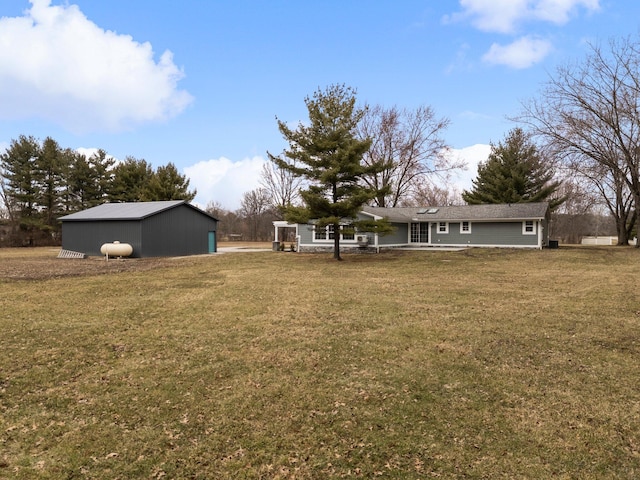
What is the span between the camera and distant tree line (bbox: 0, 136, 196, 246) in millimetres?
36875

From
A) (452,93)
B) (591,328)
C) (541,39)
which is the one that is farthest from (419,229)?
(591,328)

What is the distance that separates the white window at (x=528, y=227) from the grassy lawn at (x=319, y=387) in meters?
15.5

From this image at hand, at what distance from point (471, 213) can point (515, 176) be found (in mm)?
9572

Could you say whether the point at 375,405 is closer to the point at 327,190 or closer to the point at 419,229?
the point at 327,190

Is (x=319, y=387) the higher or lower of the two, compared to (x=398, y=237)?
lower

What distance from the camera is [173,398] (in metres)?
4.18

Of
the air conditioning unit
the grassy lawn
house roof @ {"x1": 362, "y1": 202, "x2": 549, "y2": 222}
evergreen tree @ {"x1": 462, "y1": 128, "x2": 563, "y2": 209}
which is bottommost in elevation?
the grassy lawn

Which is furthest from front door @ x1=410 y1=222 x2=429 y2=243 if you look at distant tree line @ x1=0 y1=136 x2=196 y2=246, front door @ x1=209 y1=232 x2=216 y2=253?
distant tree line @ x1=0 y1=136 x2=196 y2=246

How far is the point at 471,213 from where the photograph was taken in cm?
2602

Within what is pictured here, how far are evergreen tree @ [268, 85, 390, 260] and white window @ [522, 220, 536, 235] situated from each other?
1116 centimetres

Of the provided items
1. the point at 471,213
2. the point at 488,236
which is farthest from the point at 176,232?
the point at 488,236

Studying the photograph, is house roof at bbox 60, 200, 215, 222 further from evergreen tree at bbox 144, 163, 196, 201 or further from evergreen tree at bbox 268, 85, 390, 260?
evergreen tree at bbox 144, 163, 196, 201

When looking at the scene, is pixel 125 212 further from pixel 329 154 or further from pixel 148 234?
pixel 329 154

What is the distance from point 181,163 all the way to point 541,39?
3820 centimetres
